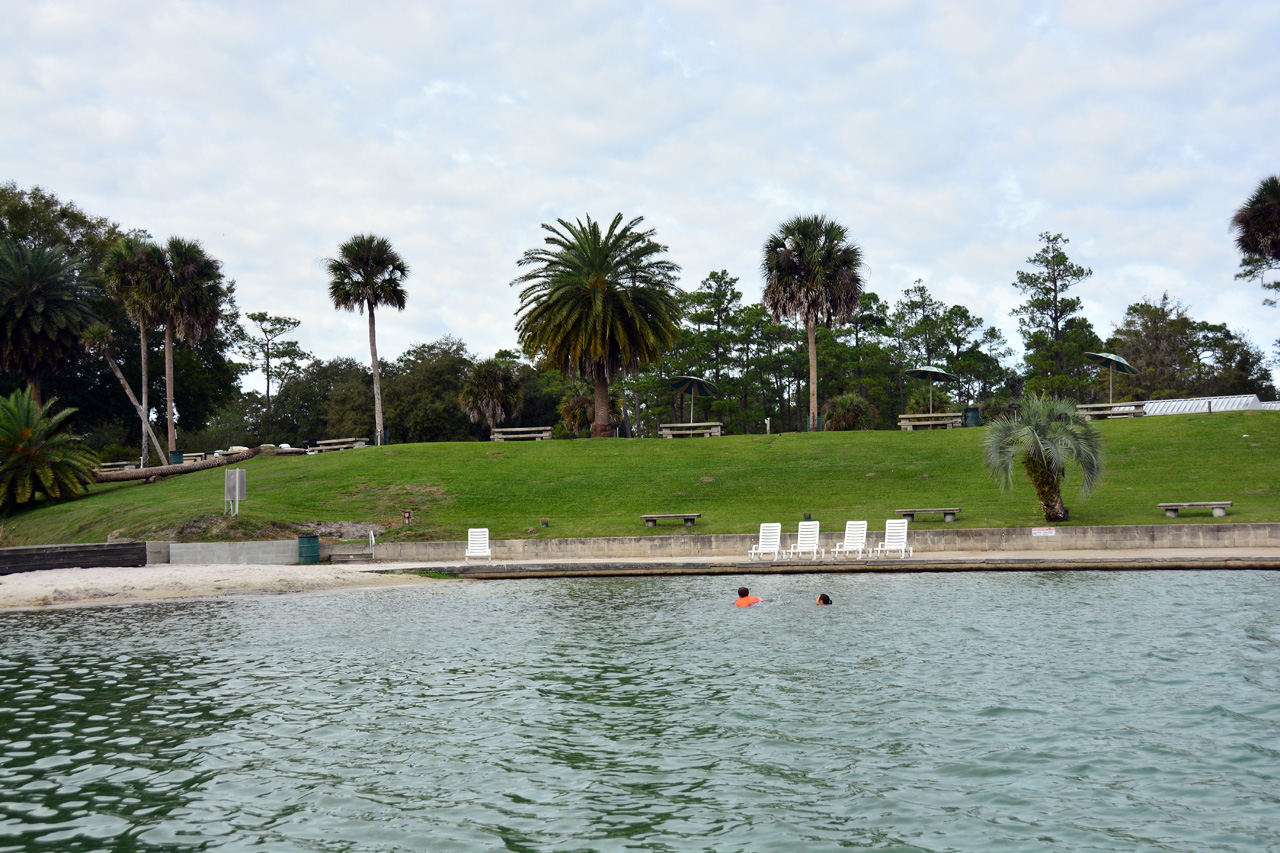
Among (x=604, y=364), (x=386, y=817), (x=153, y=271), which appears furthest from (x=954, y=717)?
(x=153, y=271)

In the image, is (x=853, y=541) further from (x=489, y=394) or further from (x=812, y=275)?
(x=489, y=394)

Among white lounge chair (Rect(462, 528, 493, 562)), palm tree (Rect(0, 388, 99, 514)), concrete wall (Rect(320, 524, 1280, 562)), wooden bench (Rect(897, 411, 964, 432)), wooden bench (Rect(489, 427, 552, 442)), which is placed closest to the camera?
concrete wall (Rect(320, 524, 1280, 562))

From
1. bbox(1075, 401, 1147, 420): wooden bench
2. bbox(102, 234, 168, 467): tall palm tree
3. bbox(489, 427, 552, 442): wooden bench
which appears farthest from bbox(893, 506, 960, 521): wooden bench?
bbox(102, 234, 168, 467): tall palm tree

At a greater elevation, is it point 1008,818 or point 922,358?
point 922,358

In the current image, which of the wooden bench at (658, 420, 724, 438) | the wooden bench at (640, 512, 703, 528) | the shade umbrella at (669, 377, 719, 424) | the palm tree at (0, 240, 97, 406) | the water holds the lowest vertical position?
the water

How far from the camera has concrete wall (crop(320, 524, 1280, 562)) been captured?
25.3 m

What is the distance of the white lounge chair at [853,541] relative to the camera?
2709 cm

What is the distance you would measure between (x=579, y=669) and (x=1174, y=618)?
10.8m

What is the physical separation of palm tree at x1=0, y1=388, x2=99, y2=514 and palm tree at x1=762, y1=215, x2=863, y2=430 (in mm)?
39328

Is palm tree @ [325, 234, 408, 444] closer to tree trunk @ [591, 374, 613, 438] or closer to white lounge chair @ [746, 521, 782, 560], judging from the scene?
tree trunk @ [591, 374, 613, 438]

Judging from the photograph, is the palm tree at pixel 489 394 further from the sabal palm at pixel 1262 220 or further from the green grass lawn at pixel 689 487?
the sabal palm at pixel 1262 220

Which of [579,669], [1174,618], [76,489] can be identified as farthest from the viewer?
[76,489]

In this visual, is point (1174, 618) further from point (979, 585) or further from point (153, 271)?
point (153, 271)

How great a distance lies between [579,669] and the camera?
13336 millimetres
